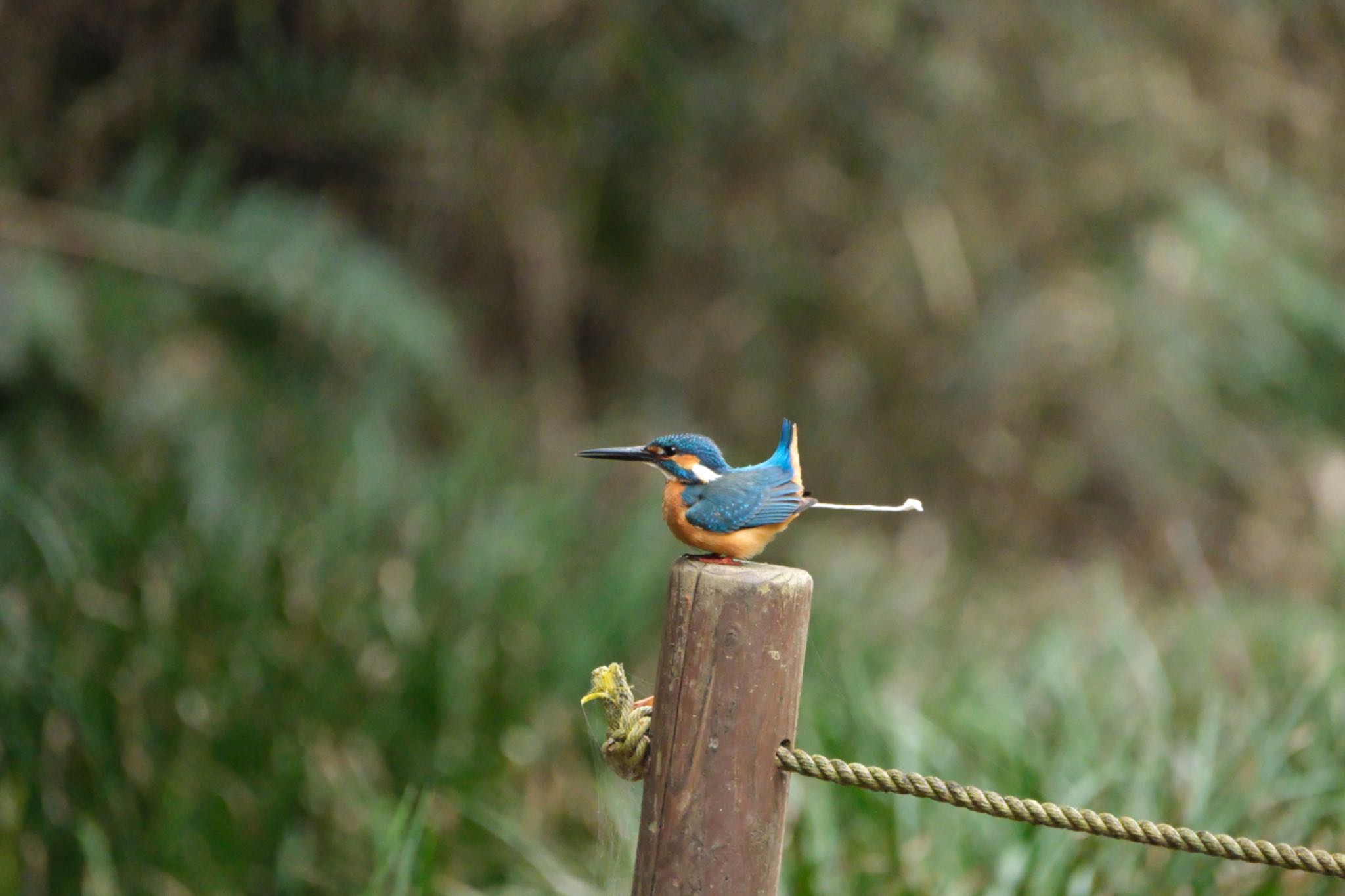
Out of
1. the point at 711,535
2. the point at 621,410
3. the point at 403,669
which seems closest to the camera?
the point at 711,535

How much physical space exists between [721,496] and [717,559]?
0.27 ft

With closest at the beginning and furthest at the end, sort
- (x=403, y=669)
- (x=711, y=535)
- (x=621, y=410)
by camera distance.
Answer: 1. (x=711, y=535)
2. (x=403, y=669)
3. (x=621, y=410)

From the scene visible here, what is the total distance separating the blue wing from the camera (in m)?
1.37

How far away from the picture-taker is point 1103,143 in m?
5.02

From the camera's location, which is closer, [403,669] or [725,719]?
[725,719]

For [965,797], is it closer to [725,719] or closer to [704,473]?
[725,719]

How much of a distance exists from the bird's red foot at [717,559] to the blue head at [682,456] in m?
0.09

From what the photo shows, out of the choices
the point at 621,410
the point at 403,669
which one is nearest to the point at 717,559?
the point at 403,669

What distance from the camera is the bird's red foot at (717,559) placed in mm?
1392

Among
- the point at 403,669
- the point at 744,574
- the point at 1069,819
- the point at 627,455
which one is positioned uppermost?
the point at 627,455

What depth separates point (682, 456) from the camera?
142 centimetres

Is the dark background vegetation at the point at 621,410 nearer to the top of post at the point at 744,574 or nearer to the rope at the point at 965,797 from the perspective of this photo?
the rope at the point at 965,797

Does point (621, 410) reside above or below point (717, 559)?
above

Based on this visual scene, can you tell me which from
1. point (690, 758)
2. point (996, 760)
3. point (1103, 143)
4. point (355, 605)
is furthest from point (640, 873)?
point (1103, 143)
